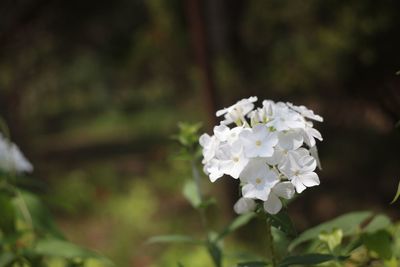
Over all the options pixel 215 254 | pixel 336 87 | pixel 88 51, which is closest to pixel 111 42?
pixel 88 51

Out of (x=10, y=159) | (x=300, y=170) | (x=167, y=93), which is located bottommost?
(x=300, y=170)

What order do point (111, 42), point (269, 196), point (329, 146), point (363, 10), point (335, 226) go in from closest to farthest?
point (269, 196) < point (335, 226) < point (363, 10) < point (329, 146) < point (111, 42)

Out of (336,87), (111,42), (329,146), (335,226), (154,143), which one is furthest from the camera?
(111,42)

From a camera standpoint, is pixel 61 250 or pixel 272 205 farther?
pixel 61 250

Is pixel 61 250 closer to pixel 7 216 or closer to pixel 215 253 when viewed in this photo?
pixel 7 216

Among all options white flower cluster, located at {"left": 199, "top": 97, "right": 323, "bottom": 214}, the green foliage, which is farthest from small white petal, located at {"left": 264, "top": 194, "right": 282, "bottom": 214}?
the green foliage

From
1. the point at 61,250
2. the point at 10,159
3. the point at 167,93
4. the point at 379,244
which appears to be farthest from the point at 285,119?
the point at 167,93

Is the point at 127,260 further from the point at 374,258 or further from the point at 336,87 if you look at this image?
the point at 374,258
